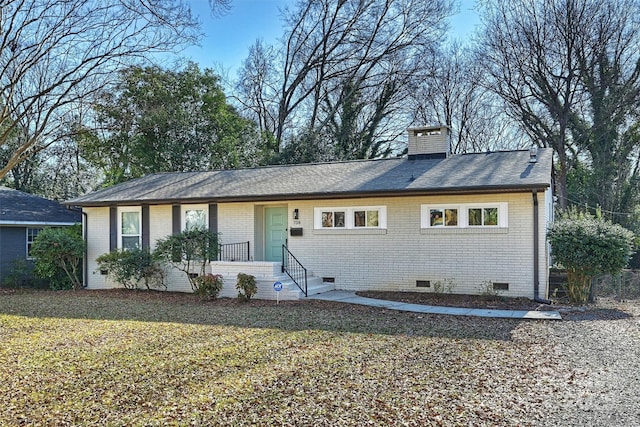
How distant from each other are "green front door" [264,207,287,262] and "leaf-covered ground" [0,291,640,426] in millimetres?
4587

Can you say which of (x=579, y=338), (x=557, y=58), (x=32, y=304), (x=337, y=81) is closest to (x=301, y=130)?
(x=337, y=81)

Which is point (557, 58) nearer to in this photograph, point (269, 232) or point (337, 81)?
point (337, 81)

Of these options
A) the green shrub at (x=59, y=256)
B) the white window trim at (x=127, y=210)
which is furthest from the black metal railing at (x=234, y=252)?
the green shrub at (x=59, y=256)

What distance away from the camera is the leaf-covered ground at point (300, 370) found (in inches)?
167

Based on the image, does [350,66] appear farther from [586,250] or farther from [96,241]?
[586,250]

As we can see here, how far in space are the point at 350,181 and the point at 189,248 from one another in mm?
→ 4535

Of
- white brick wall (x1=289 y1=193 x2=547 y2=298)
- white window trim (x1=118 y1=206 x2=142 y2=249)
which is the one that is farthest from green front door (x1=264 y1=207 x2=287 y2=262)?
white window trim (x1=118 y1=206 x2=142 y2=249)

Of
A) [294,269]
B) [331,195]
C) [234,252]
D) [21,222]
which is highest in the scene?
[331,195]

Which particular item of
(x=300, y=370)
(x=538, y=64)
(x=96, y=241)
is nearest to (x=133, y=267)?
(x=96, y=241)

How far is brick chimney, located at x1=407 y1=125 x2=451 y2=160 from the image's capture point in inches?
565

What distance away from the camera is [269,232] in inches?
555

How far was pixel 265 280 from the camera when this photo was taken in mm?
12078

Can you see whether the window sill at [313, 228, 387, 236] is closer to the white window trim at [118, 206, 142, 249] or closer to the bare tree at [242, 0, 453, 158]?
the white window trim at [118, 206, 142, 249]

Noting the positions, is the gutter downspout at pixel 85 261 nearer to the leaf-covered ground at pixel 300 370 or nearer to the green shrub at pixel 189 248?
the green shrub at pixel 189 248
